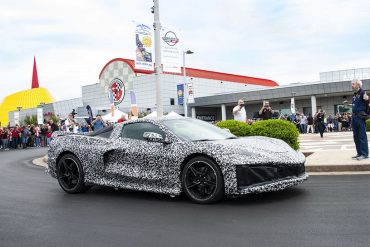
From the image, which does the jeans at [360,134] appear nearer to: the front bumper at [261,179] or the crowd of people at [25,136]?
the front bumper at [261,179]

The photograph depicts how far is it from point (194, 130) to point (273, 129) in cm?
485

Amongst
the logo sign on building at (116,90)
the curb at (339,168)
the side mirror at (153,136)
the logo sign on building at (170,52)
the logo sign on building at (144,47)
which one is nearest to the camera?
the side mirror at (153,136)

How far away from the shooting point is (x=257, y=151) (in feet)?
19.5

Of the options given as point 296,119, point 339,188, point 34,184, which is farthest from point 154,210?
point 296,119

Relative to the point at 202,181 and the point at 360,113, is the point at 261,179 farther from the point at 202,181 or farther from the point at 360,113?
the point at 360,113

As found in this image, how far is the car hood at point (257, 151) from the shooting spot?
5801mm

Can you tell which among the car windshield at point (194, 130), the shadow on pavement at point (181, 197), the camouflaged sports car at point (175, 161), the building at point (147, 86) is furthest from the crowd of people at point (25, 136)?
the car windshield at point (194, 130)

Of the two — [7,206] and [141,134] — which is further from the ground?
[141,134]

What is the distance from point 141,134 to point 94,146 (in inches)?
36.7

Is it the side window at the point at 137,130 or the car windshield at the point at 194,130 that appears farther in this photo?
the side window at the point at 137,130

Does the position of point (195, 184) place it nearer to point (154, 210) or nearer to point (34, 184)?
point (154, 210)

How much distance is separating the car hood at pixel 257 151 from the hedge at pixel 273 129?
4601 mm

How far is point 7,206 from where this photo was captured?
6.57m

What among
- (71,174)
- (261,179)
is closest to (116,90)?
(71,174)
